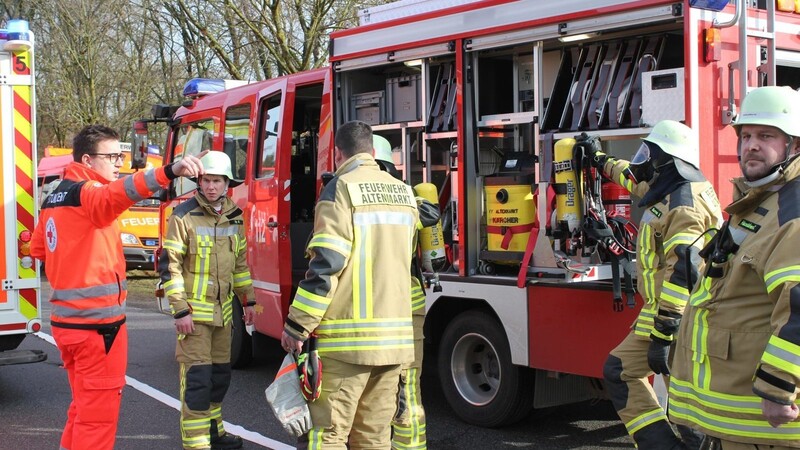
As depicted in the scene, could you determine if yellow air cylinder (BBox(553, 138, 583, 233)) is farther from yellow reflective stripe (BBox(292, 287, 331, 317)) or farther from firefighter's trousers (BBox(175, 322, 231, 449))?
firefighter's trousers (BBox(175, 322, 231, 449))

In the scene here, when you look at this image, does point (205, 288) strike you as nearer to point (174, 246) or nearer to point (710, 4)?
point (174, 246)

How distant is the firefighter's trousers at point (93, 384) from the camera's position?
4117 mm

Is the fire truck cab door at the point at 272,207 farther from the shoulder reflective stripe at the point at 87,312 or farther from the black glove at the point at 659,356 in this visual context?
the black glove at the point at 659,356

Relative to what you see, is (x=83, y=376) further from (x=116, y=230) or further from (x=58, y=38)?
(x=58, y=38)

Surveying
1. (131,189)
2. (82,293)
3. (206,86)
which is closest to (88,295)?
(82,293)

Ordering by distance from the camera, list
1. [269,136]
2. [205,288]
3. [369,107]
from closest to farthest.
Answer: [205,288]
[369,107]
[269,136]

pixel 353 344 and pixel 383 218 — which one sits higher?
pixel 383 218

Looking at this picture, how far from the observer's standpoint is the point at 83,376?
4176 mm

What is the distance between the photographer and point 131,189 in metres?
3.98

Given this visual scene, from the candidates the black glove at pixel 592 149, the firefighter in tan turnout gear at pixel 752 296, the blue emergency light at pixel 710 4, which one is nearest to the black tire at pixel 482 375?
the black glove at pixel 592 149

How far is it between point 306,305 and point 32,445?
3.02 metres

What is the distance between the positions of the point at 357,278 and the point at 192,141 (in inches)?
205

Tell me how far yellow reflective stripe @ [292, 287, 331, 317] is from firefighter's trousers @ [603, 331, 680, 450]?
5.54 ft

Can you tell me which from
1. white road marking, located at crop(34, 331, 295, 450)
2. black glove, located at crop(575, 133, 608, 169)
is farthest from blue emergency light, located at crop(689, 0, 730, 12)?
white road marking, located at crop(34, 331, 295, 450)
